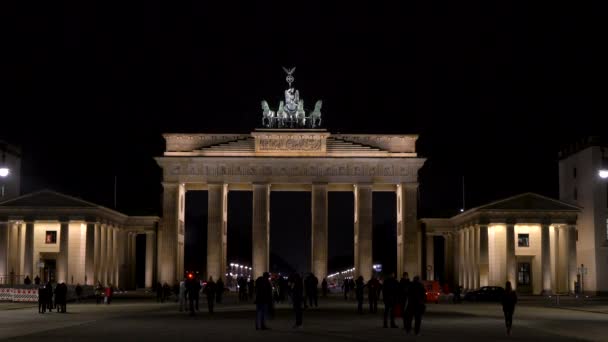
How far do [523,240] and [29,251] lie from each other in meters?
45.4

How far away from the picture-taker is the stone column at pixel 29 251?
82500 millimetres

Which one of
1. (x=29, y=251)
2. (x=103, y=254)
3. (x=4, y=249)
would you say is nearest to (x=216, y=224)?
(x=103, y=254)

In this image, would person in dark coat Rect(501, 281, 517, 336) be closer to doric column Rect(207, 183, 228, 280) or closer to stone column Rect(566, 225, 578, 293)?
stone column Rect(566, 225, 578, 293)

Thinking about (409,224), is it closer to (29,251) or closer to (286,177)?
(286,177)

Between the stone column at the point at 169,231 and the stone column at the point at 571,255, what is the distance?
3711cm

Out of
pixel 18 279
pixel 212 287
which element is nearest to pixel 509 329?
pixel 212 287

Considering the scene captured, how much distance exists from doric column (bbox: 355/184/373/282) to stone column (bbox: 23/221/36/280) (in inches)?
1204

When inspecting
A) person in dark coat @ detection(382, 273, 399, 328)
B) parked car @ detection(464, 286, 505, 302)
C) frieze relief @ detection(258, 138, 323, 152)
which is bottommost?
parked car @ detection(464, 286, 505, 302)

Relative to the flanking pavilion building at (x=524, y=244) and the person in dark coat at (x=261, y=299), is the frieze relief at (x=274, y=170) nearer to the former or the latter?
the flanking pavilion building at (x=524, y=244)

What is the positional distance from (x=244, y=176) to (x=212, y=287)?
4690cm

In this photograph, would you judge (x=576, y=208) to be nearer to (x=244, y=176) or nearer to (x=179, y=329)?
(x=244, y=176)

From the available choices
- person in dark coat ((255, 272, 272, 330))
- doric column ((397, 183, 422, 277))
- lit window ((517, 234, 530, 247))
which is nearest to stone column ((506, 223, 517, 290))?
lit window ((517, 234, 530, 247))

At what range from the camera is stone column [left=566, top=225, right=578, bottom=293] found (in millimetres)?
84062

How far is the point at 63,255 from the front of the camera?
83.3 m
